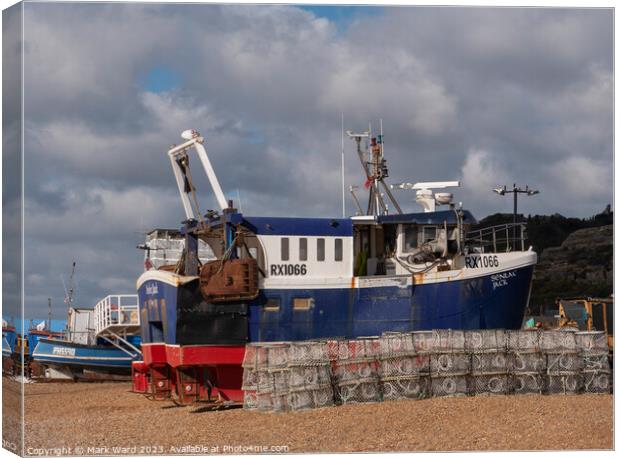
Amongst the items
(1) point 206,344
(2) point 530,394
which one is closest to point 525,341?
(2) point 530,394

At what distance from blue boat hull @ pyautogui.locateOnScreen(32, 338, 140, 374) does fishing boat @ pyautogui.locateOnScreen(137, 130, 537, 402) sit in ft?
39.3

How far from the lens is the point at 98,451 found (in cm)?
1798

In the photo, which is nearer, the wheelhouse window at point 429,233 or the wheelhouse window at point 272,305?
→ the wheelhouse window at point 272,305

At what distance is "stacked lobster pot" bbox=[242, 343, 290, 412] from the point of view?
21.6 m

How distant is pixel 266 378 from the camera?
2184 centimetres

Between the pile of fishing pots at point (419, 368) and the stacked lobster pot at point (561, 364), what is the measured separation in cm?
2

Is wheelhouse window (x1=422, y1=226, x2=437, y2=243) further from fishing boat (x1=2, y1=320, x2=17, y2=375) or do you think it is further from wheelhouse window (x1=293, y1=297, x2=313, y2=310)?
fishing boat (x1=2, y1=320, x2=17, y2=375)

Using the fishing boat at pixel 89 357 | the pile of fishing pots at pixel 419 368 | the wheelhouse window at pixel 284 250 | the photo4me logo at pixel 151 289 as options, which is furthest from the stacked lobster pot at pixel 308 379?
the fishing boat at pixel 89 357

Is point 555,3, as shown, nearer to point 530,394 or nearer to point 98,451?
point 530,394

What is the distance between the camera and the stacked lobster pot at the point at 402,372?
72.4 feet

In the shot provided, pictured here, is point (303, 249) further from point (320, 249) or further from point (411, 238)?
point (411, 238)

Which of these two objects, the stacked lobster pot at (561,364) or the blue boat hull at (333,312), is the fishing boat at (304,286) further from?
the stacked lobster pot at (561,364)

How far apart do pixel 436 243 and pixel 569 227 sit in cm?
449

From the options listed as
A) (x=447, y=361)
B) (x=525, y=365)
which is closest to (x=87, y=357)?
(x=447, y=361)
